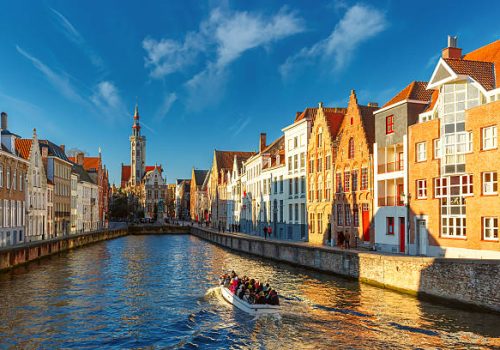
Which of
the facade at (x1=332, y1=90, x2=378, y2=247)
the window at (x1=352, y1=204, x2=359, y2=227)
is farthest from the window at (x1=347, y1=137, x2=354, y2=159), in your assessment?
the window at (x1=352, y1=204, x2=359, y2=227)

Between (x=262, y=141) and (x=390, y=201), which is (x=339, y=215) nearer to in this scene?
(x=390, y=201)

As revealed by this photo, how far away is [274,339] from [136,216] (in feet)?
588

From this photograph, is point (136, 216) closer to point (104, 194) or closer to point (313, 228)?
point (104, 194)

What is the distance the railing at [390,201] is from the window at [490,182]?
9815mm

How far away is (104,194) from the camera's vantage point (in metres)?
131

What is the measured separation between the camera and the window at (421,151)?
37434mm

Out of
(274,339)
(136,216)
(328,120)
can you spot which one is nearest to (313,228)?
(328,120)

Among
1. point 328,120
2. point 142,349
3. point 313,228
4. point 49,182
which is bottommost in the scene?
point 142,349

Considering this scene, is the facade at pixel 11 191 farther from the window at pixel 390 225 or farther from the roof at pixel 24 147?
the window at pixel 390 225

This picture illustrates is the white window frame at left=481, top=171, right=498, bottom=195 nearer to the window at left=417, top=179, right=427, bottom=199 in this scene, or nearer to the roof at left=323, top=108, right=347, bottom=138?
the window at left=417, top=179, right=427, bottom=199

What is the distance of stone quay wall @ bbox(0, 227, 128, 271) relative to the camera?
4334 cm

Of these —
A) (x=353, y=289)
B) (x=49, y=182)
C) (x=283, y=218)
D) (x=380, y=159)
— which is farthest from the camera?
(x=49, y=182)

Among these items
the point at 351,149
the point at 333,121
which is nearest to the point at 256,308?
the point at 351,149

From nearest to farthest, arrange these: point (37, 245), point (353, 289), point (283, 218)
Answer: point (353, 289) → point (37, 245) → point (283, 218)
